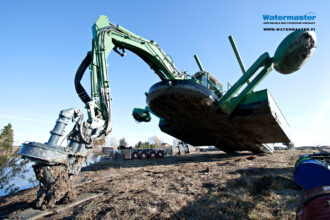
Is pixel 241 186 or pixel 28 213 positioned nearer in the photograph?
pixel 28 213

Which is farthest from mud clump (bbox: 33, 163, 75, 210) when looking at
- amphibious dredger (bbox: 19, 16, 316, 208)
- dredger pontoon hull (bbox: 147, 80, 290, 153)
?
dredger pontoon hull (bbox: 147, 80, 290, 153)

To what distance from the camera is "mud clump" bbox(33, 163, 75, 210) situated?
10.5ft

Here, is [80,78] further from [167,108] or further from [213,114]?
[213,114]

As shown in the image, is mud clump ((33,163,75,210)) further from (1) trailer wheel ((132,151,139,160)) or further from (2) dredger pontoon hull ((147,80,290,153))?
(1) trailer wheel ((132,151,139,160))

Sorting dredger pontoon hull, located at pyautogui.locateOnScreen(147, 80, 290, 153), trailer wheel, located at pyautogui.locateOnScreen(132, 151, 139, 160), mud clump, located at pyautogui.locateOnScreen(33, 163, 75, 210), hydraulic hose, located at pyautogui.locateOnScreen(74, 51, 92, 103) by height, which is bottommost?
mud clump, located at pyautogui.locateOnScreen(33, 163, 75, 210)

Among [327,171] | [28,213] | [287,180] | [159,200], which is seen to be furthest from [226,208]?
[28,213]

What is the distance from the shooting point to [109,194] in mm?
3859

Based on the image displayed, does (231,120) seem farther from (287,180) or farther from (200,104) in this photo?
(287,180)

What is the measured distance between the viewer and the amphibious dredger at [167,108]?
3.44m

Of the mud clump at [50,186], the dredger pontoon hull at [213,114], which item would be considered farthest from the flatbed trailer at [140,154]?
the mud clump at [50,186]

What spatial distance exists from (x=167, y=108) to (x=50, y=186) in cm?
505

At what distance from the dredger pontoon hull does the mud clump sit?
410cm

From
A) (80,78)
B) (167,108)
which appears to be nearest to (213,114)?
(167,108)

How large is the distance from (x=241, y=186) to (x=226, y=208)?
1.32 metres
